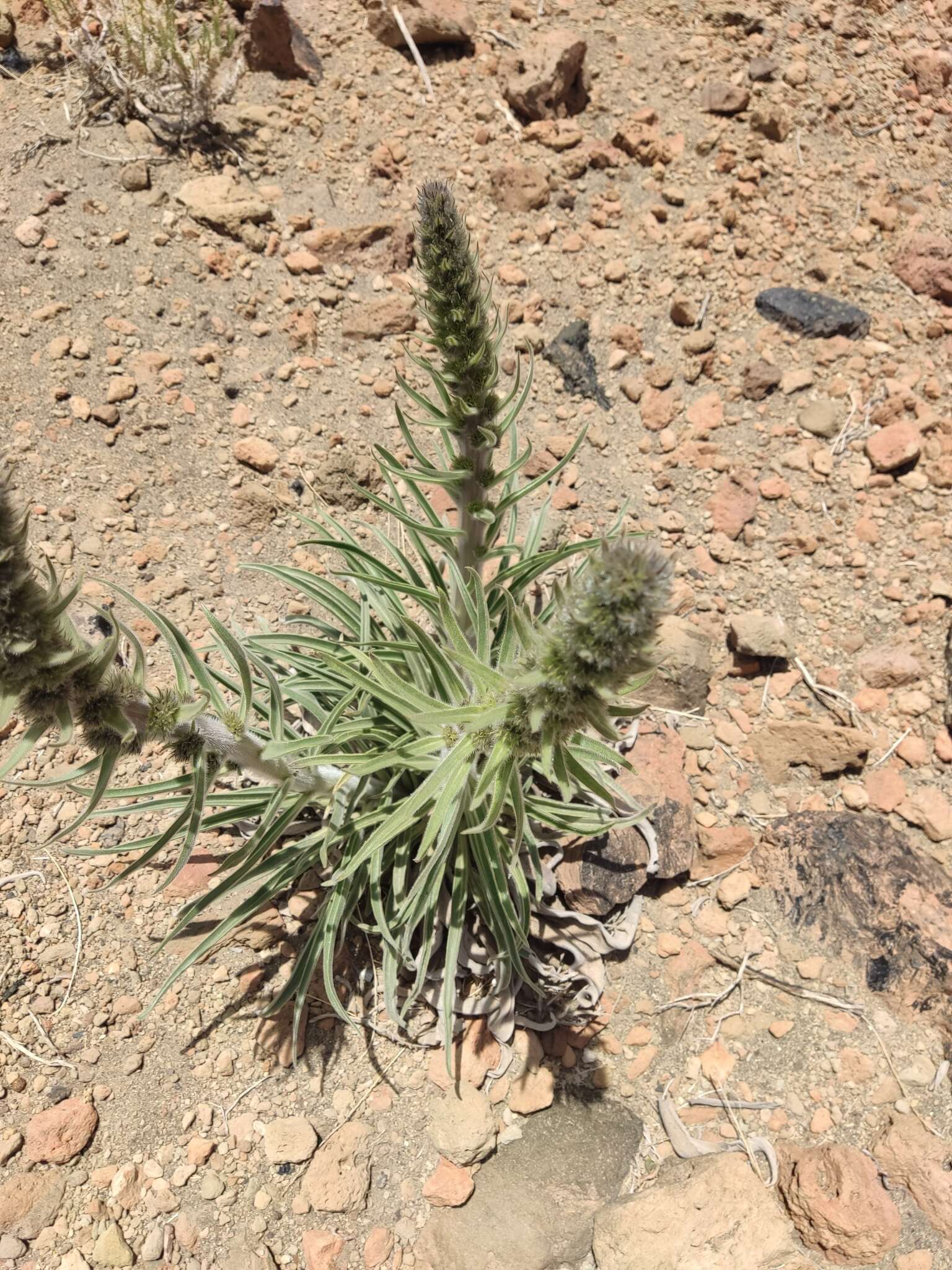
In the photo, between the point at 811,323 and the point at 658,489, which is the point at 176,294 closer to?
the point at 658,489

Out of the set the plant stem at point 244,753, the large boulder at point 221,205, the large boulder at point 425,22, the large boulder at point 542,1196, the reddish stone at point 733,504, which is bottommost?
the large boulder at point 542,1196

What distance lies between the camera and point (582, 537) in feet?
17.2

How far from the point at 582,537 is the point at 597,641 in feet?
11.1

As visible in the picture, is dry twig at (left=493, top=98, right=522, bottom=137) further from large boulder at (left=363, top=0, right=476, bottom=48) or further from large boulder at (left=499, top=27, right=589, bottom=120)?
large boulder at (left=363, top=0, right=476, bottom=48)

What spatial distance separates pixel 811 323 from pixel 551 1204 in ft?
17.4

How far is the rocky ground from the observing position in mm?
3473

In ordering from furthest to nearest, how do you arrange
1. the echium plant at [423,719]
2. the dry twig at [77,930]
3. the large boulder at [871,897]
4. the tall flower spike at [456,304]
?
the large boulder at [871,897], the dry twig at [77,930], the tall flower spike at [456,304], the echium plant at [423,719]

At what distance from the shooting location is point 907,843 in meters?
4.34

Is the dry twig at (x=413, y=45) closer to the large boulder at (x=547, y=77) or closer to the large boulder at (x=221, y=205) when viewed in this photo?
the large boulder at (x=547, y=77)

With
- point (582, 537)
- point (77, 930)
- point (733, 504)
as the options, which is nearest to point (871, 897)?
point (733, 504)

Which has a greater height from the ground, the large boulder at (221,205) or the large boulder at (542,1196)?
→ the large boulder at (221,205)

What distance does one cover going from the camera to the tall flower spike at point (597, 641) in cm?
188

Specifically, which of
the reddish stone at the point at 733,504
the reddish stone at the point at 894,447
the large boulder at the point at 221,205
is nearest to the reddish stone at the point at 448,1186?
the reddish stone at the point at 733,504

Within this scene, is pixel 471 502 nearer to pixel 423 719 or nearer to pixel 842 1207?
pixel 423 719
